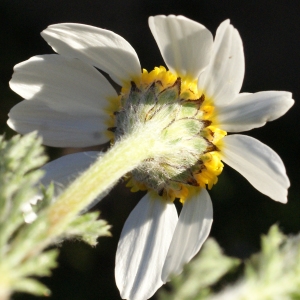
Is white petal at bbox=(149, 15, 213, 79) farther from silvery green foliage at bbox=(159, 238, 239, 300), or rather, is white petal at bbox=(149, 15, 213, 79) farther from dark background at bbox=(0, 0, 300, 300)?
dark background at bbox=(0, 0, 300, 300)

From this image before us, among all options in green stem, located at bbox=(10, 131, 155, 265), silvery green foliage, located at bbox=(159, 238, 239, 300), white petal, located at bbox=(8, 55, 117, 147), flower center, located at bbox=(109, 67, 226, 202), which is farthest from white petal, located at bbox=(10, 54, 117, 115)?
silvery green foliage, located at bbox=(159, 238, 239, 300)

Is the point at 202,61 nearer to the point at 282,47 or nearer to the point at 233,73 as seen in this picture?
the point at 233,73

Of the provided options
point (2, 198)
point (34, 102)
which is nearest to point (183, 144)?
point (34, 102)

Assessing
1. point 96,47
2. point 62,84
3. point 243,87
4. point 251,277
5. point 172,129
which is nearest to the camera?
point 251,277

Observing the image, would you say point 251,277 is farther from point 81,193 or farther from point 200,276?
point 81,193

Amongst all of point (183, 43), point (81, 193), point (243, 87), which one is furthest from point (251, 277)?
point (243, 87)

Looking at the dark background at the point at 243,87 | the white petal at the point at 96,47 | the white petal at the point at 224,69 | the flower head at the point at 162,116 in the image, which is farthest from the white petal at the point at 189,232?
the dark background at the point at 243,87

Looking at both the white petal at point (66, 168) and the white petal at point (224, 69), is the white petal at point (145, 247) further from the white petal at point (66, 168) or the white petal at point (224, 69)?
the white petal at point (224, 69)
